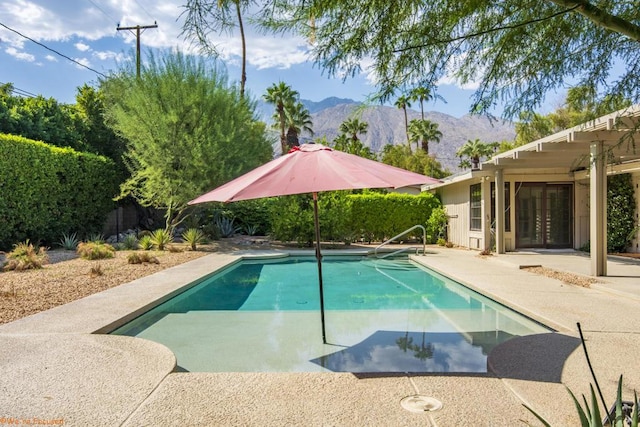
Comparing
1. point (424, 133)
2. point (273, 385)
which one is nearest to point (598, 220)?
point (273, 385)

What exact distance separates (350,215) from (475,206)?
→ 475cm

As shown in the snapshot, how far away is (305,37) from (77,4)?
1330 centimetres

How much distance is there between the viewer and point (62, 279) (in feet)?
28.4

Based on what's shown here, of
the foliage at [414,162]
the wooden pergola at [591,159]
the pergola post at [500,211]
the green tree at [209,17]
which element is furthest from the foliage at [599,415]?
the foliage at [414,162]

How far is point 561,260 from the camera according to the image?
11.4m

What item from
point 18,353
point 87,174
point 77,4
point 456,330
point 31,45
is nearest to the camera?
point 18,353

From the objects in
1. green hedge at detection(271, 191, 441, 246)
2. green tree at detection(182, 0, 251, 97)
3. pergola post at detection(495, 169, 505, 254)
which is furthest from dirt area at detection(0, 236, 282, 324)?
pergola post at detection(495, 169, 505, 254)

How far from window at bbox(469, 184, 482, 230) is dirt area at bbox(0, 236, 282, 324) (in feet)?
30.8

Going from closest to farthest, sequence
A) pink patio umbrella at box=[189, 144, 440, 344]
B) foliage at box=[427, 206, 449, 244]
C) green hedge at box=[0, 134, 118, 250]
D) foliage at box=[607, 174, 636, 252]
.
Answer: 1. pink patio umbrella at box=[189, 144, 440, 344]
2. green hedge at box=[0, 134, 118, 250]
3. foliage at box=[607, 174, 636, 252]
4. foliage at box=[427, 206, 449, 244]

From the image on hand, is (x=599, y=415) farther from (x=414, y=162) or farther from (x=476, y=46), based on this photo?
(x=414, y=162)

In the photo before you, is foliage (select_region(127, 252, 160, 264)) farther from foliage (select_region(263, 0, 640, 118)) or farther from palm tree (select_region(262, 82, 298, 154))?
palm tree (select_region(262, 82, 298, 154))

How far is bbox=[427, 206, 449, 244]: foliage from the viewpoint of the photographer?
18.0 m

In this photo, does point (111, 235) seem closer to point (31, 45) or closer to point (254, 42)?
point (31, 45)

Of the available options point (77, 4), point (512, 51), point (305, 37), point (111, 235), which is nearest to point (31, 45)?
point (77, 4)
